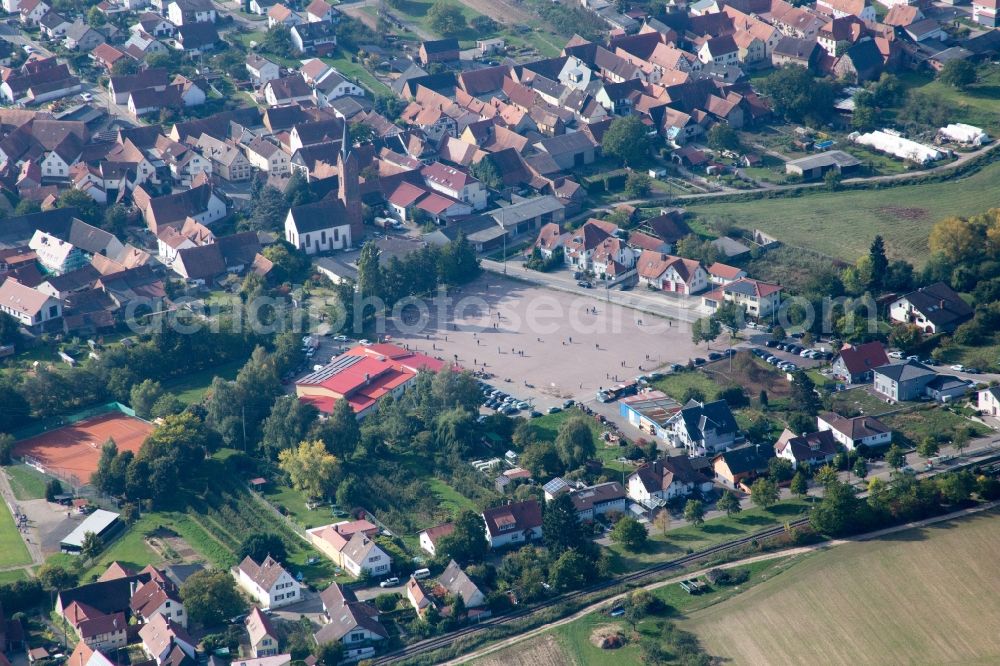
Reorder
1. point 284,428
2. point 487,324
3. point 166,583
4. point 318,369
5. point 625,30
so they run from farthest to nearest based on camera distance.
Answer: point 625,30, point 487,324, point 318,369, point 284,428, point 166,583

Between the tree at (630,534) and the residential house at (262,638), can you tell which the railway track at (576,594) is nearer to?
the tree at (630,534)

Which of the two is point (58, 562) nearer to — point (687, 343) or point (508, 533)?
point (508, 533)

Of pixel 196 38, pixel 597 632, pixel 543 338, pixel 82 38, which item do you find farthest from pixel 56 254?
pixel 597 632

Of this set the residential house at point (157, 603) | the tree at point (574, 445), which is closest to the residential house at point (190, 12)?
the tree at point (574, 445)

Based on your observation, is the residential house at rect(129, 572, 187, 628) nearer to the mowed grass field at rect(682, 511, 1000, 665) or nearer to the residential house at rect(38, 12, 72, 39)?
the mowed grass field at rect(682, 511, 1000, 665)

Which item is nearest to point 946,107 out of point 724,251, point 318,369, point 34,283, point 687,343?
point 724,251

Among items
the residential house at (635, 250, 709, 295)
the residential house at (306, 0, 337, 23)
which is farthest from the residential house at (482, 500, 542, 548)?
the residential house at (306, 0, 337, 23)
